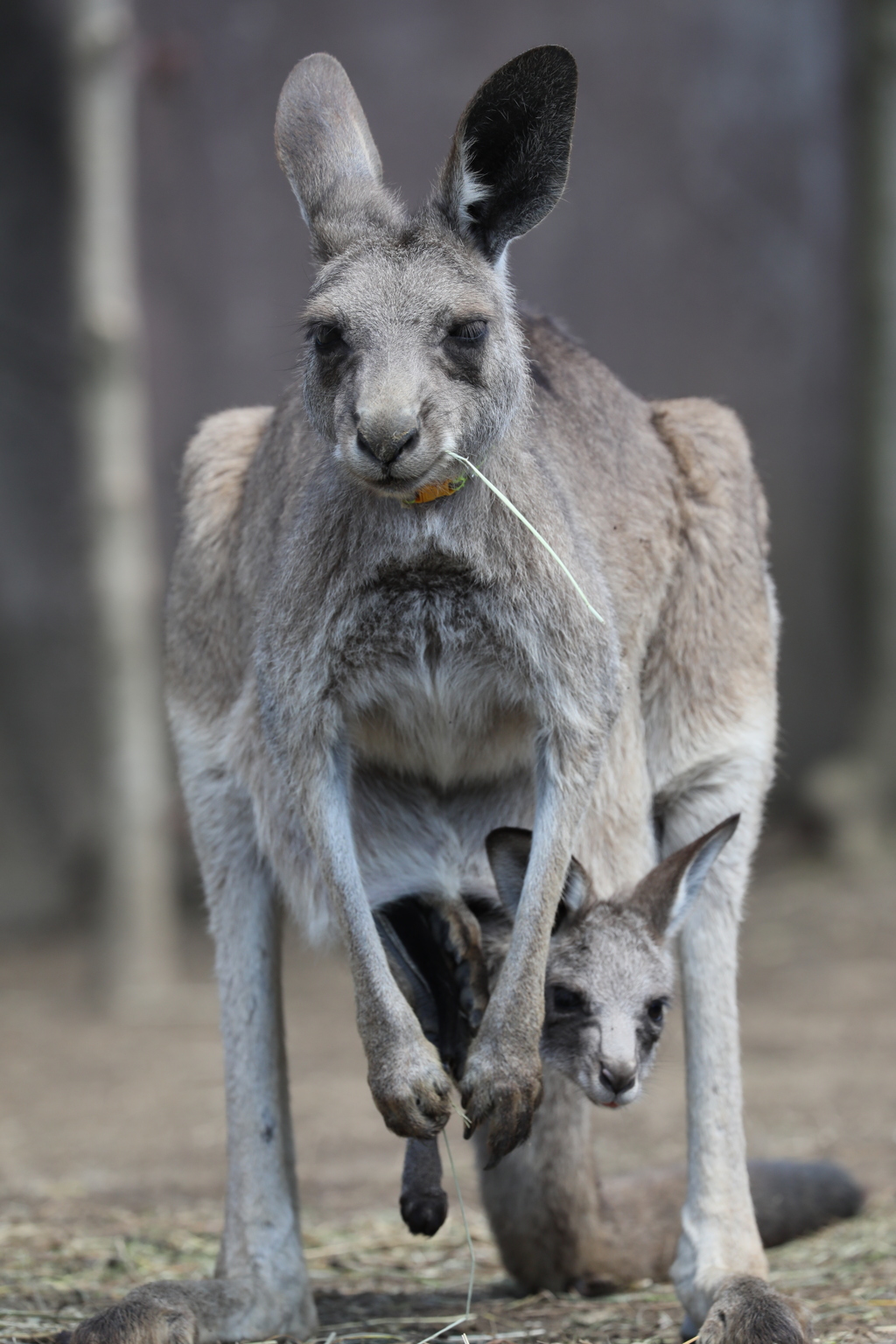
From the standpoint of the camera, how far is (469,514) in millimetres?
2785

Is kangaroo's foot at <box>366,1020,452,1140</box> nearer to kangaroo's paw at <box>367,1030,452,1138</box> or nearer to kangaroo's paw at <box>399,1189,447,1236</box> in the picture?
kangaroo's paw at <box>367,1030,452,1138</box>

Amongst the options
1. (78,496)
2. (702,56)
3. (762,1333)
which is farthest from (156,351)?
(762,1333)

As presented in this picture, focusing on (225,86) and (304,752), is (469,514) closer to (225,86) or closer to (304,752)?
(304,752)

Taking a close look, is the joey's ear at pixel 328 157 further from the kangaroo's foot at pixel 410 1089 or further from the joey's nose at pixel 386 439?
the kangaroo's foot at pixel 410 1089

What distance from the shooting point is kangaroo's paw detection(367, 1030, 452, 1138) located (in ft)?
8.94

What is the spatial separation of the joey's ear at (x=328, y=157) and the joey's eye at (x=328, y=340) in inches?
8.0

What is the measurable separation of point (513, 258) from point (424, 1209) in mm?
6053

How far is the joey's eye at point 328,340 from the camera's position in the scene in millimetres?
2719

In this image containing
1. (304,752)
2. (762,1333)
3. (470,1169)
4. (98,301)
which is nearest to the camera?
(762,1333)

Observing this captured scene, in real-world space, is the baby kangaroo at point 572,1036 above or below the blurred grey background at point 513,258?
below

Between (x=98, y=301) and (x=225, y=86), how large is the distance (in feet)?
4.94

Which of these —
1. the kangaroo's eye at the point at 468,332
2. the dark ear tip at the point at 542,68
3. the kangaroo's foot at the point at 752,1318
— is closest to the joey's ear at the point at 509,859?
the kangaroo's foot at the point at 752,1318

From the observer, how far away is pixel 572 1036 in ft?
9.82

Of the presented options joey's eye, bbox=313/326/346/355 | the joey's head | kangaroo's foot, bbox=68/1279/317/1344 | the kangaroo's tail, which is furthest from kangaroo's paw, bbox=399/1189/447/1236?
joey's eye, bbox=313/326/346/355
